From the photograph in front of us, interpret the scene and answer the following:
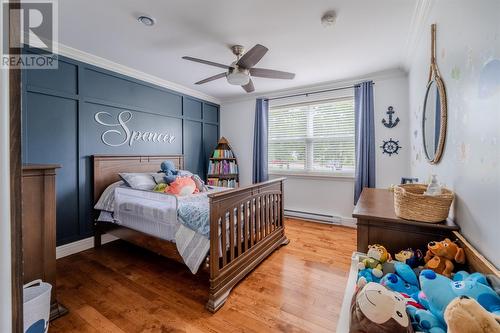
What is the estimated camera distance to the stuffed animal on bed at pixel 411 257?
3.68ft

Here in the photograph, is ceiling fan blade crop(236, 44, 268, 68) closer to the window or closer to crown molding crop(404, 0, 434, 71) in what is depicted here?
crown molding crop(404, 0, 434, 71)

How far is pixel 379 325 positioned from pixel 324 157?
335 centimetres

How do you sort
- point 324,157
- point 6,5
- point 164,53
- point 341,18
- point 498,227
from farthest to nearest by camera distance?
point 324,157
point 164,53
point 341,18
point 498,227
point 6,5

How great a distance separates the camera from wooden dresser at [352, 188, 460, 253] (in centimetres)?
119

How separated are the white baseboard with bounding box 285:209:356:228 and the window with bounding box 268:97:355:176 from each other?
0.71m

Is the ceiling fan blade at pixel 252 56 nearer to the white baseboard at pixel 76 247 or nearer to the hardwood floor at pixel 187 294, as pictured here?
the hardwood floor at pixel 187 294

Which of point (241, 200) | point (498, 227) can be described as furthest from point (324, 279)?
point (498, 227)

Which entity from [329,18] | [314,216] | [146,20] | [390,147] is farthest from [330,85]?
[146,20]

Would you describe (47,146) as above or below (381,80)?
below

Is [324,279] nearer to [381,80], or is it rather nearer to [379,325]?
[379,325]

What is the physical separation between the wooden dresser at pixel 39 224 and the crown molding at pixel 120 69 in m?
→ 1.71

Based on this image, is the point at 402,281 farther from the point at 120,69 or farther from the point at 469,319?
the point at 120,69

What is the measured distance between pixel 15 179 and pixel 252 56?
6.62 feet

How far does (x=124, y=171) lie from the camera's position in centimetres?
308
